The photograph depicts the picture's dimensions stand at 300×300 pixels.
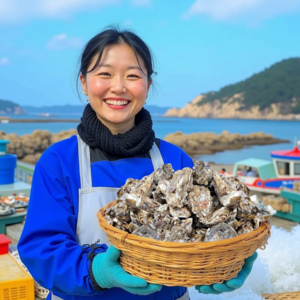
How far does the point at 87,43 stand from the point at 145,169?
701mm

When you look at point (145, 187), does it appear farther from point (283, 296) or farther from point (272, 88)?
point (272, 88)

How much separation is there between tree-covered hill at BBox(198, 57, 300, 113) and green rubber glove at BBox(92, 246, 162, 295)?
74115mm

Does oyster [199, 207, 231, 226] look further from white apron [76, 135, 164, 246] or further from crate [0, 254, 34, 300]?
crate [0, 254, 34, 300]

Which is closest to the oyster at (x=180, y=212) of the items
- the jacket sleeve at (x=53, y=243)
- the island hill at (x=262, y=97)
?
the jacket sleeve at (x=53, y=243)

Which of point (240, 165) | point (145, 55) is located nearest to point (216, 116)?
point (240, 165)

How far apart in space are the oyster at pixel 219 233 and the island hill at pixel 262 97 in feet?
243

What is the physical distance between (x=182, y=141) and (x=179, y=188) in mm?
27246

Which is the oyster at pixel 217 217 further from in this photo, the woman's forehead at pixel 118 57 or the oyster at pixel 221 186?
the woman's forehead at pixel 118 57

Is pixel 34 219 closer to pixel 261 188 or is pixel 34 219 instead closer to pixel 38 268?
pixel 38 268

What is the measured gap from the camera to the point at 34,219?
4.75 feet

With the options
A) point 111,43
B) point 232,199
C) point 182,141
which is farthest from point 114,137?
point 182,141

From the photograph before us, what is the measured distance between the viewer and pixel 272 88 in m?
72.4

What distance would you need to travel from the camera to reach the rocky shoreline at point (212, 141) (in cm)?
2848

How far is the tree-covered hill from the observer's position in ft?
230
